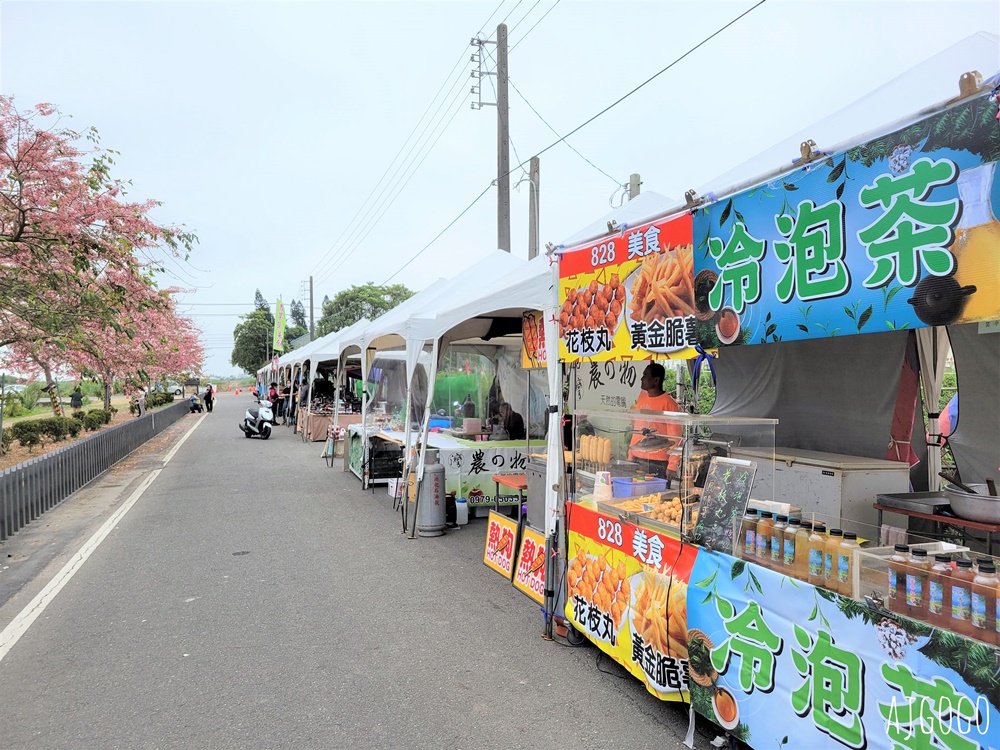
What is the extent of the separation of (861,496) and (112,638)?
5.69 metres

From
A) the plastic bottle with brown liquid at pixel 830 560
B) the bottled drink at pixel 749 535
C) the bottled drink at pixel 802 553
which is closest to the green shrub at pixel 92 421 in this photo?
the bottled drink at pixel 749 535

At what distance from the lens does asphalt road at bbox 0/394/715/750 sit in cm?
332

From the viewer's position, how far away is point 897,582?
7.81ft

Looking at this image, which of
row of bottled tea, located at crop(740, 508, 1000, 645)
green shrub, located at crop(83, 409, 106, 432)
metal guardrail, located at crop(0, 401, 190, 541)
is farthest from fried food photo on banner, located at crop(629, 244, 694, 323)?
green shrub, located at crop(83, 409, 106, 432)

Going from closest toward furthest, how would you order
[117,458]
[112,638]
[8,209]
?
1. [112,638]
2. [8,209]
3. [117,458]

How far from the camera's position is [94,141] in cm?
891

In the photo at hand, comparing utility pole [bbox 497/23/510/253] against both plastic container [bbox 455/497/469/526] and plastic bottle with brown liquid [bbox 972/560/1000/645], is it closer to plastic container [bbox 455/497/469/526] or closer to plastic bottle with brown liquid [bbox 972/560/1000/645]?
plastic container [bbox 455/497/469/526]

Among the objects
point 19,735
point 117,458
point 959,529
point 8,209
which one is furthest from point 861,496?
point 117,458

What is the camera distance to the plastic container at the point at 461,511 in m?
8.19

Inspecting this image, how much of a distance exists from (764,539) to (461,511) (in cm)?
559

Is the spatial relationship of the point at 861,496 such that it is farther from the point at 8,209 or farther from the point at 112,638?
the point at 8,209

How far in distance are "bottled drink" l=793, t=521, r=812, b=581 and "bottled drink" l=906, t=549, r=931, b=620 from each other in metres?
0.49

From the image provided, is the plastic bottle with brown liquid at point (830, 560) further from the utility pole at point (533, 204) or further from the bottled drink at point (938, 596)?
the utility pole at point (533, 204)

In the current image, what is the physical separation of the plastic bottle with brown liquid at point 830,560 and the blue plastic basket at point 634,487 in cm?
120
